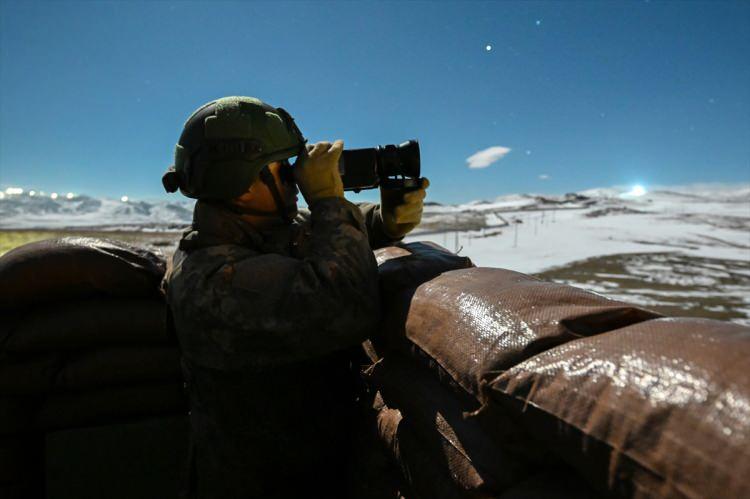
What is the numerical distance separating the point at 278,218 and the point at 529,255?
10535 mm

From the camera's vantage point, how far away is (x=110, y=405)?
7.65ft

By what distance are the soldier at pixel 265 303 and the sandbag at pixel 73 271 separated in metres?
0.86

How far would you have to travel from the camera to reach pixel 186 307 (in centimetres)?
132

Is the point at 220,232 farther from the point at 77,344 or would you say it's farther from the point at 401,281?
the point at 77,344

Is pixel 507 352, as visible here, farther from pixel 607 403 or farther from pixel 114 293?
pixel 114 293

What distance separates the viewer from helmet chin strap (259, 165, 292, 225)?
159 cm

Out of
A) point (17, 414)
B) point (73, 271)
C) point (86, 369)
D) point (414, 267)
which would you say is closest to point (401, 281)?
point (414, 267)

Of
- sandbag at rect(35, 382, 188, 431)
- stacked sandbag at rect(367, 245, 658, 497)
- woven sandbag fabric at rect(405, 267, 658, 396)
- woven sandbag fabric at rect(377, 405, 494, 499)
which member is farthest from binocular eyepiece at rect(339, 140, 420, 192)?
sandbag at rect(35, 382, 188, 431)

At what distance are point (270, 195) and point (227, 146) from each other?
257mm

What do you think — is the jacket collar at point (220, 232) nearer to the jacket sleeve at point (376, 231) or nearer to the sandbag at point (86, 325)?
the jacket sleeve at point (376, 231)

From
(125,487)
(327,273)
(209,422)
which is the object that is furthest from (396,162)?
(125,487)

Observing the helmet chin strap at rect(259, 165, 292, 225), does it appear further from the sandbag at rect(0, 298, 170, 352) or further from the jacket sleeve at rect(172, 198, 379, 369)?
the sandbag at rect(0, 298, 170, 352)

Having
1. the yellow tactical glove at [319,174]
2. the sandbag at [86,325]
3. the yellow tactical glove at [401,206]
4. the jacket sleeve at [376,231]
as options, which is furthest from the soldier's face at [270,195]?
the sandbag at [86,325]

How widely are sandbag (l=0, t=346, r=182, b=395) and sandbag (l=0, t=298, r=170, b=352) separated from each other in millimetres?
60
